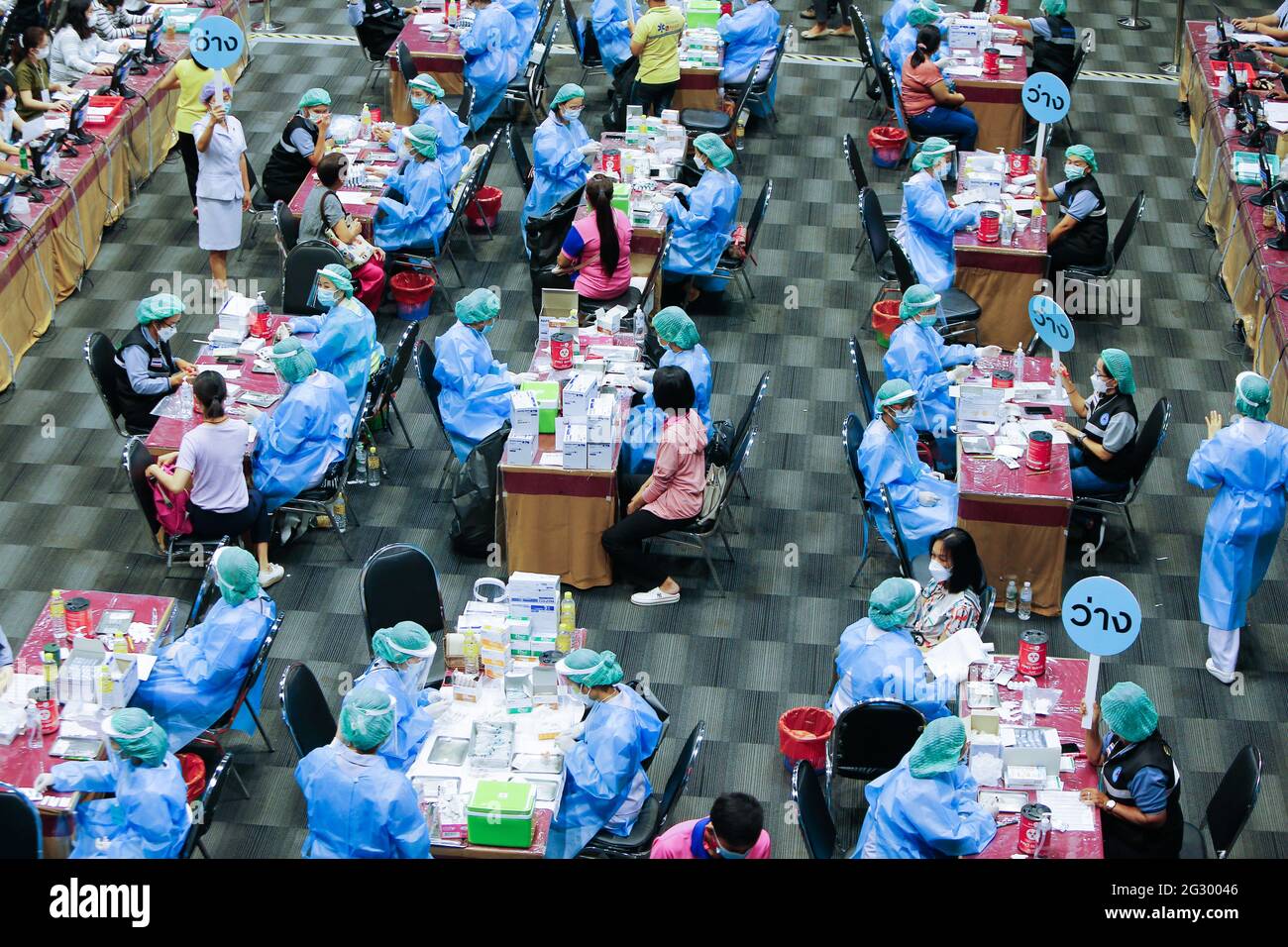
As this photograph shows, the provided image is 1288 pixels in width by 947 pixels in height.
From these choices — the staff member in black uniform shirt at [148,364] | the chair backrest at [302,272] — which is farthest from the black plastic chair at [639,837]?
the chair backrest at [302,272]

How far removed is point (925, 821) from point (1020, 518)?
312cm

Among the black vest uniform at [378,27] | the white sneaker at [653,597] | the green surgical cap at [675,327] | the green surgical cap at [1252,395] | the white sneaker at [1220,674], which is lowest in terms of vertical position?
the white sneaker at [653,597]

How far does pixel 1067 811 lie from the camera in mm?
7781

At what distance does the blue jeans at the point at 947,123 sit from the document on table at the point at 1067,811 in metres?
8.39

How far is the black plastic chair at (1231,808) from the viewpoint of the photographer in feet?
24.9

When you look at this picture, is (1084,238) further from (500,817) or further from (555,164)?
(500,817)

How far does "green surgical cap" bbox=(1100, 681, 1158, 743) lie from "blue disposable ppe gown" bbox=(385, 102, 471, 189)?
7.79 metres

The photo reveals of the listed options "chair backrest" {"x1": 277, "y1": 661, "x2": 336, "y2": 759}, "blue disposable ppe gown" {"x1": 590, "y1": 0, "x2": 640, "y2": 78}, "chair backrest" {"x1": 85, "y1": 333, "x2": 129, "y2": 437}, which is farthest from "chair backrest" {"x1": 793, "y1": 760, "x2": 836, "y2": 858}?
"blue disposable ppe gown" {"x1": 590, "y1": 0, "x2": 640, "y2": 78}

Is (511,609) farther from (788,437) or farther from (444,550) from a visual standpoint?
(788,437)

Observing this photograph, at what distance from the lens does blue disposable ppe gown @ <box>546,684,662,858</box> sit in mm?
7793

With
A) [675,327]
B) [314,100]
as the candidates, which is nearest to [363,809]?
[675,327]

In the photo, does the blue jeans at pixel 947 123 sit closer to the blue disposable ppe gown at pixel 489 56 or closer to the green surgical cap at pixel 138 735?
the blue disposable ppe gown at pixel 489 56

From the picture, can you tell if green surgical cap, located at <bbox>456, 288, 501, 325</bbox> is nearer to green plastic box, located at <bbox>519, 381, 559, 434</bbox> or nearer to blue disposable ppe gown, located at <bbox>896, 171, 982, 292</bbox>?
green plastic box, located at <bbox>519, 381, 559, 434</bbox>
